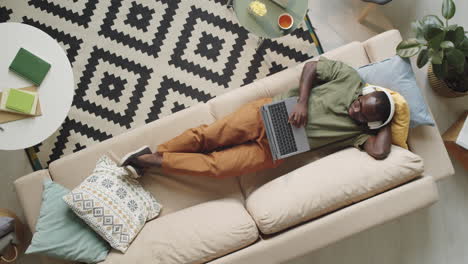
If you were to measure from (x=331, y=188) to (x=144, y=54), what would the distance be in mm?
1468

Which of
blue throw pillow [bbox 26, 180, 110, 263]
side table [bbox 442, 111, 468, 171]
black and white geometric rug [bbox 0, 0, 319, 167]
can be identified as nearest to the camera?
blue throw pillow [bbox 26, 180, 110, 263]

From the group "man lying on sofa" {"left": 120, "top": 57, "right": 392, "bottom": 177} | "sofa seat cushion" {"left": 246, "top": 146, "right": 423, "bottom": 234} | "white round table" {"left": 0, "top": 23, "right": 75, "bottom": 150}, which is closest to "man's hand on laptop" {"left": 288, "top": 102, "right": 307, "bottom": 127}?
"man lying on sofa" {"left": 120, "top": 57, "right": 392, "bottom": 177}

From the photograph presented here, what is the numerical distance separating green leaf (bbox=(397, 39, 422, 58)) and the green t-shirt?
9.4 inches

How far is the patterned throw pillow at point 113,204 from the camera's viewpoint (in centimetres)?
168

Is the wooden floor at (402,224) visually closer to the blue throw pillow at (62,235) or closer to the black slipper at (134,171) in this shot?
the blue throw pillow at (62,235)

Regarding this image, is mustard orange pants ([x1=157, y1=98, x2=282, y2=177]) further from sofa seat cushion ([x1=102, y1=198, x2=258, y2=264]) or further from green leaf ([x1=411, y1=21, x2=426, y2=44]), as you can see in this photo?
green leaf ([x1=411, y1=21, x2=426, y2=44])

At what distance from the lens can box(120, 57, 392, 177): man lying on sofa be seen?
1854 millimetres

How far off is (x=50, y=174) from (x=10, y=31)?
754 mm

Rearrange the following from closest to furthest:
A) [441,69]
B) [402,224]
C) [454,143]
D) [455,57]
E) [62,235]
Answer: [62,235], [455,57], [441,69], [454,143], [402,224]

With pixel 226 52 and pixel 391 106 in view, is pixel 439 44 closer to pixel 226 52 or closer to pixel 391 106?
pixel 391 106

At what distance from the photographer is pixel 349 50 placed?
2.04m

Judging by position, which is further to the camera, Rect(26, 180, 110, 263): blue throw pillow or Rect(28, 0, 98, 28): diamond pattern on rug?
Rect(28, 0, 98, 28): diamond pattern on rug

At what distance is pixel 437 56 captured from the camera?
1790mm

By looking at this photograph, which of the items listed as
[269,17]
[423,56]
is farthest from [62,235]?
[423,56]
